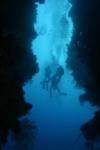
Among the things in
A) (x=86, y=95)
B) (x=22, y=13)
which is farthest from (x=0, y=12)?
(x=86, y=95)

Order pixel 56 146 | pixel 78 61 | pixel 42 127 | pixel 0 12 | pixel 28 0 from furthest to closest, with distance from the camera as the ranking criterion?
pixel 42 127, pixel 56 146, pixel 78 61, pixel 28 0, pixel 0 12

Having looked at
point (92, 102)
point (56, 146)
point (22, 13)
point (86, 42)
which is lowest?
point (92, 102)

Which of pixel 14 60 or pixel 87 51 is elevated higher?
pixel 87 51

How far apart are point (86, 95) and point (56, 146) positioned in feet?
276

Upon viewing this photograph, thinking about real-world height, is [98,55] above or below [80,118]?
below

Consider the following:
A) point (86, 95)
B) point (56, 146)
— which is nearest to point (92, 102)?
point (86, 95)

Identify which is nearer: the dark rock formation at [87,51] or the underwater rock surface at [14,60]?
the underwater rock surface at [14,60]

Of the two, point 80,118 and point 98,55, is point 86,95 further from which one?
point 80,118

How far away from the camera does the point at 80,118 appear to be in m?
108

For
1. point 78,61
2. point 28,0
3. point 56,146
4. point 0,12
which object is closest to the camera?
point 0,12

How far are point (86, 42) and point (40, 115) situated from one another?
93.5 meters

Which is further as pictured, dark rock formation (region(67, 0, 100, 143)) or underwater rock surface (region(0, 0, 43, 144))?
dark rock formation (region(67, 0, 100, 143))

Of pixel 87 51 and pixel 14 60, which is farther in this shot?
pixel 87 51

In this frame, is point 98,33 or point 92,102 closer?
point 98,33
